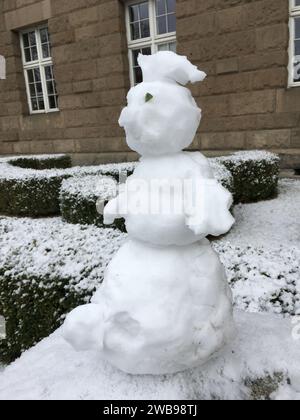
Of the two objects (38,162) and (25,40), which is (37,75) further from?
(38,162)

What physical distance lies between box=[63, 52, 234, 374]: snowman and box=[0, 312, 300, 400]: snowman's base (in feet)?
0.37

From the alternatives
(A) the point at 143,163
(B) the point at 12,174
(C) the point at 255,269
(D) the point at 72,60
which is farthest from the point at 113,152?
(A) the point at 143,163

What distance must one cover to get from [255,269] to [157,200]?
1.48 meters

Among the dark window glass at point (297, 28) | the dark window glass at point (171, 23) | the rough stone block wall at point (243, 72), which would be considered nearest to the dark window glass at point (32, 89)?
the dark window glass at point (171, 23)

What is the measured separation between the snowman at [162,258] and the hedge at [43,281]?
0.83m

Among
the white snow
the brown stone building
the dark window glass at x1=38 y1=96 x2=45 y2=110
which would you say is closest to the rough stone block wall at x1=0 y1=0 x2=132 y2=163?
the brown stone building

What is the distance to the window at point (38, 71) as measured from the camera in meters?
9.39

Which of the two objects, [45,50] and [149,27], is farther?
[45,50]

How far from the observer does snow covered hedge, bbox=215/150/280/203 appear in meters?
5.30

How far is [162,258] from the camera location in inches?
62.0

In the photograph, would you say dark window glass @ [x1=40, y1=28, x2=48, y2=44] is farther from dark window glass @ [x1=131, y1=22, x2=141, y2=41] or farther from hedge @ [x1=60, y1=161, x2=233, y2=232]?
hedge @ [x1=60, y1=161, x2=233, y2=232]

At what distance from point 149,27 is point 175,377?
24.9 ft

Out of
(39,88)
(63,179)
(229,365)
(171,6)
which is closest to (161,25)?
(171,6)
